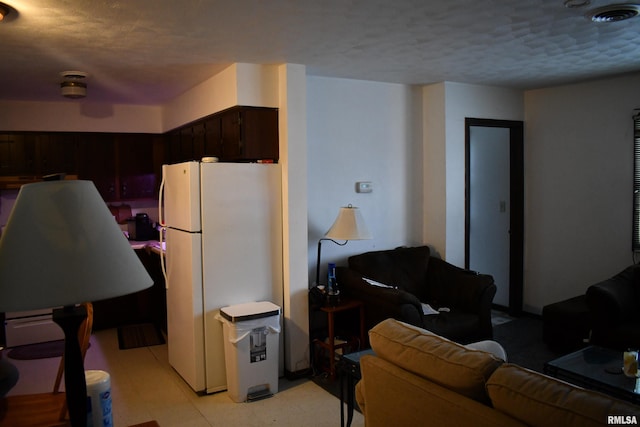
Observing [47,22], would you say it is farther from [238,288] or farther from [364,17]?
[238,288]

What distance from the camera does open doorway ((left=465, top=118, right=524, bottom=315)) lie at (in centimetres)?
548

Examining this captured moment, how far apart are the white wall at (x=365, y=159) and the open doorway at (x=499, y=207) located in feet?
3.01

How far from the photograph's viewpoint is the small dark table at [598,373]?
270cm

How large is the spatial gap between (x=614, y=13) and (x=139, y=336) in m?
4.83

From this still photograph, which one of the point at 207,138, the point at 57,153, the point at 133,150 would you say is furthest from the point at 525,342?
the point at 57,153

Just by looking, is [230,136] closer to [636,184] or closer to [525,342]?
[525,342]

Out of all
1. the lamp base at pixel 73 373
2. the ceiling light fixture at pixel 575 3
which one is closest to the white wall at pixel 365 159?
the ceiling light fixture at pixel 575 3

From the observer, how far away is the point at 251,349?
142 inches

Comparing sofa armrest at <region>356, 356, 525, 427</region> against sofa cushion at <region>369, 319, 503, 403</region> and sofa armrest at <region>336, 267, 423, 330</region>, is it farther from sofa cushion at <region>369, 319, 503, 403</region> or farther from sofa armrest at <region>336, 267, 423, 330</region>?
sofa armrest at <region>336, 267, 423, 330</region>

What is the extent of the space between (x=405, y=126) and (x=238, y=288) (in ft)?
7.79

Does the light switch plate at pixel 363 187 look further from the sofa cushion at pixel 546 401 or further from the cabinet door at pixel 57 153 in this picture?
the cabinet door at pixel 57 153

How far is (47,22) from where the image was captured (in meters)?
2.74

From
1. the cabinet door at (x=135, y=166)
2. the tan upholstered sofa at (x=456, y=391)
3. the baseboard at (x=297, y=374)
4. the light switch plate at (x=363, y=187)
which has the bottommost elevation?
the baseboard at (x=297, y=374)

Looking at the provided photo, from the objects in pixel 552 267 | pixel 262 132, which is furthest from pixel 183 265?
pixel 552 267
